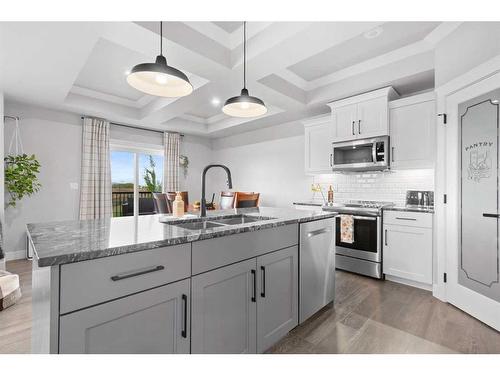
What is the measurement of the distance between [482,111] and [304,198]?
2.93 metres

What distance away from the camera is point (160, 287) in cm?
114

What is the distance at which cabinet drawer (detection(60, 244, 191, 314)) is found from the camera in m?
0.91

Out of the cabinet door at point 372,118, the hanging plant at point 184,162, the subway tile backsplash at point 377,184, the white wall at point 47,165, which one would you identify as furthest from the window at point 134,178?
the cabinet door at point 372,118

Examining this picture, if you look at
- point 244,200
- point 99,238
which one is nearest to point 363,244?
point 244,200

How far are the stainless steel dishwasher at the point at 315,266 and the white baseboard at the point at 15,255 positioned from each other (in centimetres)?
456

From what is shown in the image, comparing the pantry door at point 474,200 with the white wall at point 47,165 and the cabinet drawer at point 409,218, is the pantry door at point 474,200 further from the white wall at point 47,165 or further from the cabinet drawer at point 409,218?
the white wall at point 47,165

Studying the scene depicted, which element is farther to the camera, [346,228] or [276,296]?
[346,228]

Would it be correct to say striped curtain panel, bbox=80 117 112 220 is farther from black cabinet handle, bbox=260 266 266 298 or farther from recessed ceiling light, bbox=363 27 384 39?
recessed ceiling light, bbox=363 27 384 39

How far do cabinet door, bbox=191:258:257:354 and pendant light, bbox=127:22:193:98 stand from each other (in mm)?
1258

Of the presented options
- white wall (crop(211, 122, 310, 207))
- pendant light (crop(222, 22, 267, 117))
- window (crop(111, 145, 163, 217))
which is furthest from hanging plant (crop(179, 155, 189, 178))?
pendant light (crop(222, 22, 267, 117))

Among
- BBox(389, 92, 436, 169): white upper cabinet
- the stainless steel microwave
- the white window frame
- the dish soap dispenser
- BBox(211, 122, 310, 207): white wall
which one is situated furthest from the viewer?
the white window frame

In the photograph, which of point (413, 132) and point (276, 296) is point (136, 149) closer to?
point (276, 296)

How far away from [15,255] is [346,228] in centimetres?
506
